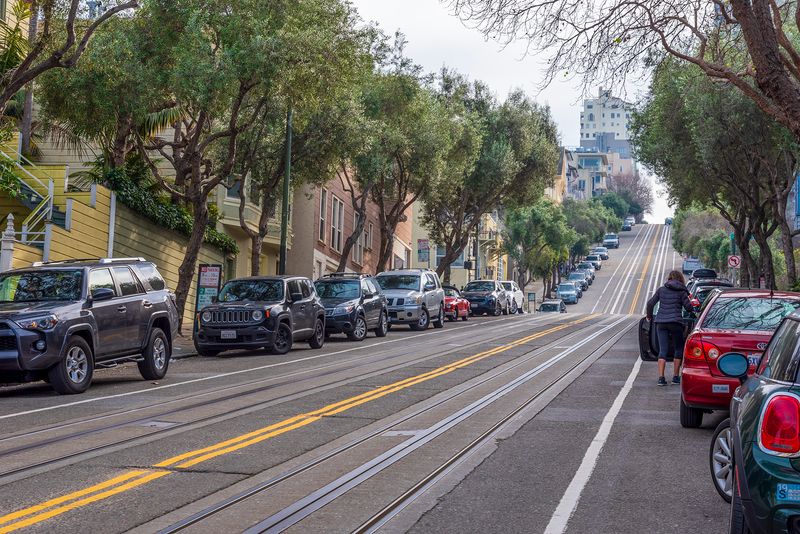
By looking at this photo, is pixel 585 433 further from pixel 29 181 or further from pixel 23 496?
pixel 29 181

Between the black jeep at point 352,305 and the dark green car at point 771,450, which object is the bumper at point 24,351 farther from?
the black jeep at point 352,305

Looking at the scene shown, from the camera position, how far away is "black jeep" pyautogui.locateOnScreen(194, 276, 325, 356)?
2061 cm

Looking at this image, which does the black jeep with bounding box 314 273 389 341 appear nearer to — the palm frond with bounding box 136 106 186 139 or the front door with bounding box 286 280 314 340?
the front door with bounding box 286 280 314 340

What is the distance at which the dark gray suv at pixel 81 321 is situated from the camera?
12844 millimetres

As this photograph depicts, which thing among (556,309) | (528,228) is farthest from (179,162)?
(528,228)

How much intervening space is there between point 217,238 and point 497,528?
27760 millimetres

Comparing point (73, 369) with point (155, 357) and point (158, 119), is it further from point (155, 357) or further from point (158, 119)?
point (158, 119)

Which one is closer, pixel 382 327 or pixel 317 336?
pixel 317 336

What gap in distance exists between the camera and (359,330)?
26109 millimetres

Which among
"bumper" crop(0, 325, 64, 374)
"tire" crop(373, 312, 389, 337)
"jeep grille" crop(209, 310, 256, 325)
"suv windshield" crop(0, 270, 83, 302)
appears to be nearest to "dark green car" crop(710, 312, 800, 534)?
"bumper" crop(0, 325, 64, 374)

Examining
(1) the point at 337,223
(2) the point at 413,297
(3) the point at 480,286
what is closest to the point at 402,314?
(2) the point at 413,297

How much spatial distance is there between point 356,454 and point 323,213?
3664 cm

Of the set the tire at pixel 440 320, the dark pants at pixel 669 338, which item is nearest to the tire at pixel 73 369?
the dark pants at pixel 669 338

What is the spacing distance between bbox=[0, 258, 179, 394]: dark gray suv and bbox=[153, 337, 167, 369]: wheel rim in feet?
0.05
